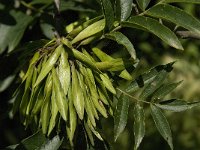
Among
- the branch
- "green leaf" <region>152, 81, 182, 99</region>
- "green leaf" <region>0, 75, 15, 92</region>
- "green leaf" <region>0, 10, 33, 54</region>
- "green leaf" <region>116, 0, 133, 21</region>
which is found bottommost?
"green leaf" <region>0, 75, 15, 92</region>

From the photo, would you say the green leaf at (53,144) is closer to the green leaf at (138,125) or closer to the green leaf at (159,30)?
the green leaf at (138,125)

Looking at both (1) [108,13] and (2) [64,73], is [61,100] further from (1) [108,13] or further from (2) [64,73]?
(1) [108,13]

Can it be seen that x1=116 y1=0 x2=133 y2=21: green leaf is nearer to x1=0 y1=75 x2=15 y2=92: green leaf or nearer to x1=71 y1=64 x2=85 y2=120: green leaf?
x1=71 y1=64 x2=85 y2=120: green leaf

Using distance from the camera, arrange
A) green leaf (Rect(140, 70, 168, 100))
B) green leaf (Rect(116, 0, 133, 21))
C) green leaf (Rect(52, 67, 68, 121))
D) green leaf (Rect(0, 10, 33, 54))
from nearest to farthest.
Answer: green leaf (Rect(52, 67, 68, 121)) < green leaf (Rect(116, 0, 133, 21)) < green leaf (Rect(140, 70, 168, 100)) < green leaf (Rect(0, 10, 33, 54))

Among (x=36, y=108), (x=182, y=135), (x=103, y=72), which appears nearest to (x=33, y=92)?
(x=36, y=108)

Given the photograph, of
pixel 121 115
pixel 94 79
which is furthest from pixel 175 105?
pixel 94 79

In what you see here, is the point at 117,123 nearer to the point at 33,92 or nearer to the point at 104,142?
the point at 104,142

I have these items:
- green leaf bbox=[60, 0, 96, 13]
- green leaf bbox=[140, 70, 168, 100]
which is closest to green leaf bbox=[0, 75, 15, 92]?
green leaf bbox=[60, 0, 96, 13]
